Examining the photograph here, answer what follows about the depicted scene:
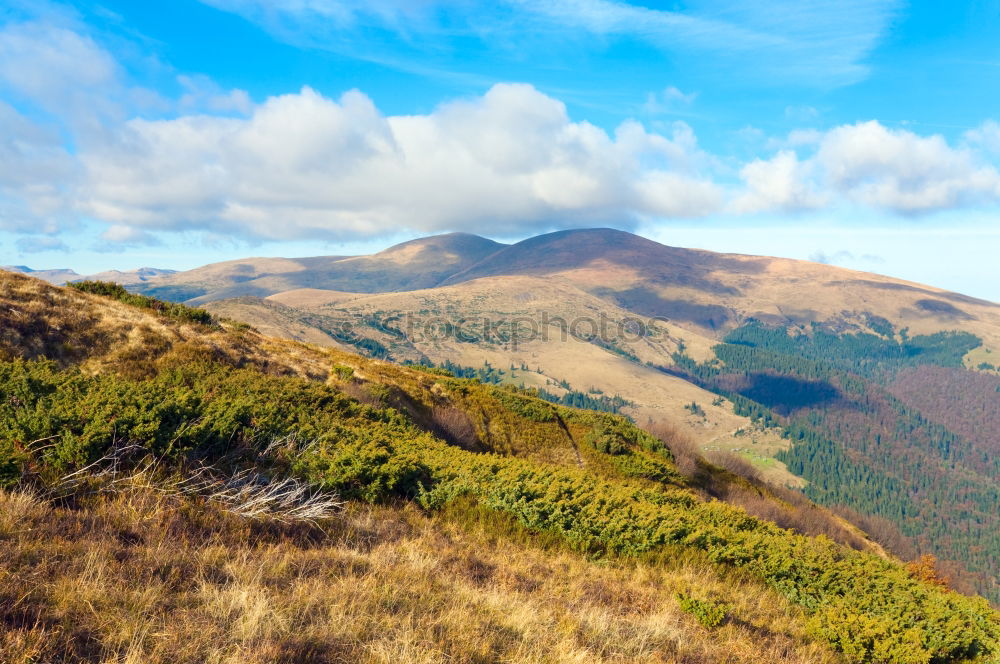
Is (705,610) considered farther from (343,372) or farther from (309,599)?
(343,372)

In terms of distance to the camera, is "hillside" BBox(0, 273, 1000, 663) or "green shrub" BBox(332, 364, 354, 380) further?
"green shrub" BBox(332, 364, 354, 380)

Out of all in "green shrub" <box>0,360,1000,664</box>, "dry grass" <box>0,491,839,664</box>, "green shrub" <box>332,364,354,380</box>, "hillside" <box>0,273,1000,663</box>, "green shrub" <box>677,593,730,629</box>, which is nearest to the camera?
"dry grass" <box>0,491,839,664</box>

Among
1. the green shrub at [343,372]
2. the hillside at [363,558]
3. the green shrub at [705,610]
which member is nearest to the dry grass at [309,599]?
the hillside at [363,558]

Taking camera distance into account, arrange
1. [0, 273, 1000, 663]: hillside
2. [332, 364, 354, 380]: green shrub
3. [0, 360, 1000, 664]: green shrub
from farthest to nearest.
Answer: [332, 364, 354, 380]: green shrub < [0, 360, 1000, 664]: green shrub < [0, 273, 1000, 663]: hillside

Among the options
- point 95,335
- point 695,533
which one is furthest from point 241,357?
point 695,533

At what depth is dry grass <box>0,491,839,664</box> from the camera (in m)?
4.62

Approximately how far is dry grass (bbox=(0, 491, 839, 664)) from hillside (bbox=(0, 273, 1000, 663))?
0.03 m

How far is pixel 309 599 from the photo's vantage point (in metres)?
5.70

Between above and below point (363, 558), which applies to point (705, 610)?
below

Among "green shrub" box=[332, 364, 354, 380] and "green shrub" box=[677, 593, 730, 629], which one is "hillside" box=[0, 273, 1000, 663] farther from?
"green shrub" box=[332, 364, 354, 380]

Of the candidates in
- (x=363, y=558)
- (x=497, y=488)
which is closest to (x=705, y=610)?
(x=497, y=488)

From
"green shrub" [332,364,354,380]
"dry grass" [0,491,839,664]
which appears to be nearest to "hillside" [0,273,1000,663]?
"dry grass" [0,491,839,664]

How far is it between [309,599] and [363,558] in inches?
61.2

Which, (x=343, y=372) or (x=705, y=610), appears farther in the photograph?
(x=343, y=372)
